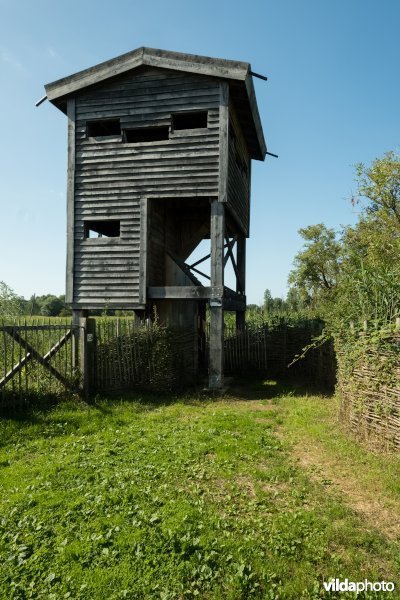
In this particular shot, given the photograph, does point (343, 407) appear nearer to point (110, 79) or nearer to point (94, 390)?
point (94, 390)

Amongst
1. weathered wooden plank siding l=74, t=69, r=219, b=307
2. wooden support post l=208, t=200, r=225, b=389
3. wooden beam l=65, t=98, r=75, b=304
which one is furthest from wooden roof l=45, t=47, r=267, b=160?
wooden support post l=208, t=200, r=225, b=389

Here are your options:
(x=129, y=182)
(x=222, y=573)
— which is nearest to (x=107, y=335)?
(x=129, y=182)

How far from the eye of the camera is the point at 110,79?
41.0ft

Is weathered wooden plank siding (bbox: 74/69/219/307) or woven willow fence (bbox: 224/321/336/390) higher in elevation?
A: weathered wooden plank siding (bbox: 74/69/219/307)

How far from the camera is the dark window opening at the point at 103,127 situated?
12895mm

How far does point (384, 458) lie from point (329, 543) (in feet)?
8.54

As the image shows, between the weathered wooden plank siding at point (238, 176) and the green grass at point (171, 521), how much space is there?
26.9 ft

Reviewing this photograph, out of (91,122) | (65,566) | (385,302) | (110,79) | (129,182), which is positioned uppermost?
(110,79)

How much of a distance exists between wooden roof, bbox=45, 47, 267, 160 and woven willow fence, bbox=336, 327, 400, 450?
27.1 feet

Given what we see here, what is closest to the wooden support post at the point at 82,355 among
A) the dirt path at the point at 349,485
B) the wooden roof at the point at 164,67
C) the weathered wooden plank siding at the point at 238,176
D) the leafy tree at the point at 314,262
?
the dirt path at the point at 349,485

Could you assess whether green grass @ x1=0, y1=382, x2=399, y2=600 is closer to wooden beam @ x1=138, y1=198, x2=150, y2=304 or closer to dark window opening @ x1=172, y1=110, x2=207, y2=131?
wooden beam @ x1=138, y1=198, x2=150, y2=304

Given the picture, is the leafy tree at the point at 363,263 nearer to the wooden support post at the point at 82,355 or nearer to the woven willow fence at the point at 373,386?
the woven willow fence at the point at 373,386

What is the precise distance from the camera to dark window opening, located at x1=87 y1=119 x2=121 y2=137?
12895mm

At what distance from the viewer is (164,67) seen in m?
11.9
